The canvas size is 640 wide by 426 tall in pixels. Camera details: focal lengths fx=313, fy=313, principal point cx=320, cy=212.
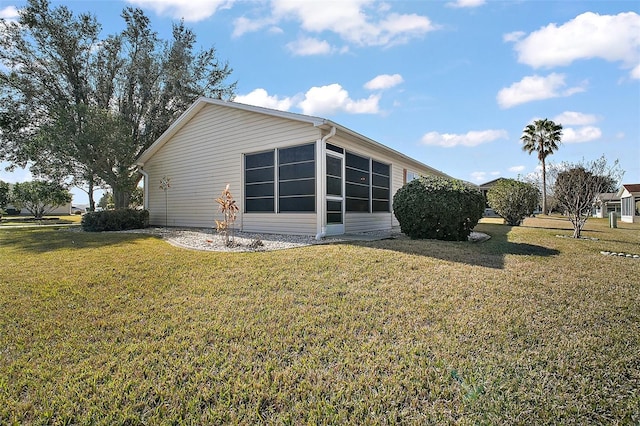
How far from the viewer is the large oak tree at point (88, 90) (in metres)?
13.4

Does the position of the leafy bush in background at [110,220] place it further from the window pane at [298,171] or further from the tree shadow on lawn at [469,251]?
the tree shadow on lawn at [469,251]

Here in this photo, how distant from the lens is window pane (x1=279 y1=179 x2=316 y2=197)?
9.24m

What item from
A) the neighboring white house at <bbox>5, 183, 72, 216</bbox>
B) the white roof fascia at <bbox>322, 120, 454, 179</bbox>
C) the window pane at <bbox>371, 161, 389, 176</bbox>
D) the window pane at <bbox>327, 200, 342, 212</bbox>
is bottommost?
the window pane at <bbox>327, 200, 342, 212</bbox>

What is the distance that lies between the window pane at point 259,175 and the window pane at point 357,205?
8.85 ft

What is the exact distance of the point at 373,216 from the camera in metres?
11.8

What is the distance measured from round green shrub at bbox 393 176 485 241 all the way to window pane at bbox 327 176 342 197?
197 cm

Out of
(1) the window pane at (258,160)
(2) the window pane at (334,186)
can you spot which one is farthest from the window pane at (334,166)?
(1) the window pane at (258,160)

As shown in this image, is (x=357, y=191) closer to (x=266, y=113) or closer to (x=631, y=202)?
(x=266, y=113)

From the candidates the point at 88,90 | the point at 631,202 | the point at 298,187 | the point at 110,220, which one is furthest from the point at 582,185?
the point at 88,90

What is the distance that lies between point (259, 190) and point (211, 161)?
2.79 metres

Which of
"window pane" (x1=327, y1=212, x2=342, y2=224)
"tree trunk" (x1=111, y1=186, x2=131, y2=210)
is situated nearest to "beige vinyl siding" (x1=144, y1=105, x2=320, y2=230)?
"window pane" (x1=327, y1=212, x2=342, y2=224)

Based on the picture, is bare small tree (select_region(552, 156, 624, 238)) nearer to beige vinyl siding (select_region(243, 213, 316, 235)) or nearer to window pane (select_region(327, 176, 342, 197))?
window pane (select_region(327, 176, 342, 197))

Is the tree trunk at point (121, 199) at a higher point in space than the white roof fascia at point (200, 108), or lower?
lower

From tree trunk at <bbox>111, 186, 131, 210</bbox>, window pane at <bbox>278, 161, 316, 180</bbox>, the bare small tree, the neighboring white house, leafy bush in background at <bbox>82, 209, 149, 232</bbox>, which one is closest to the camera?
window pane at <bbox>278, 161, 316, 180</bbox>
